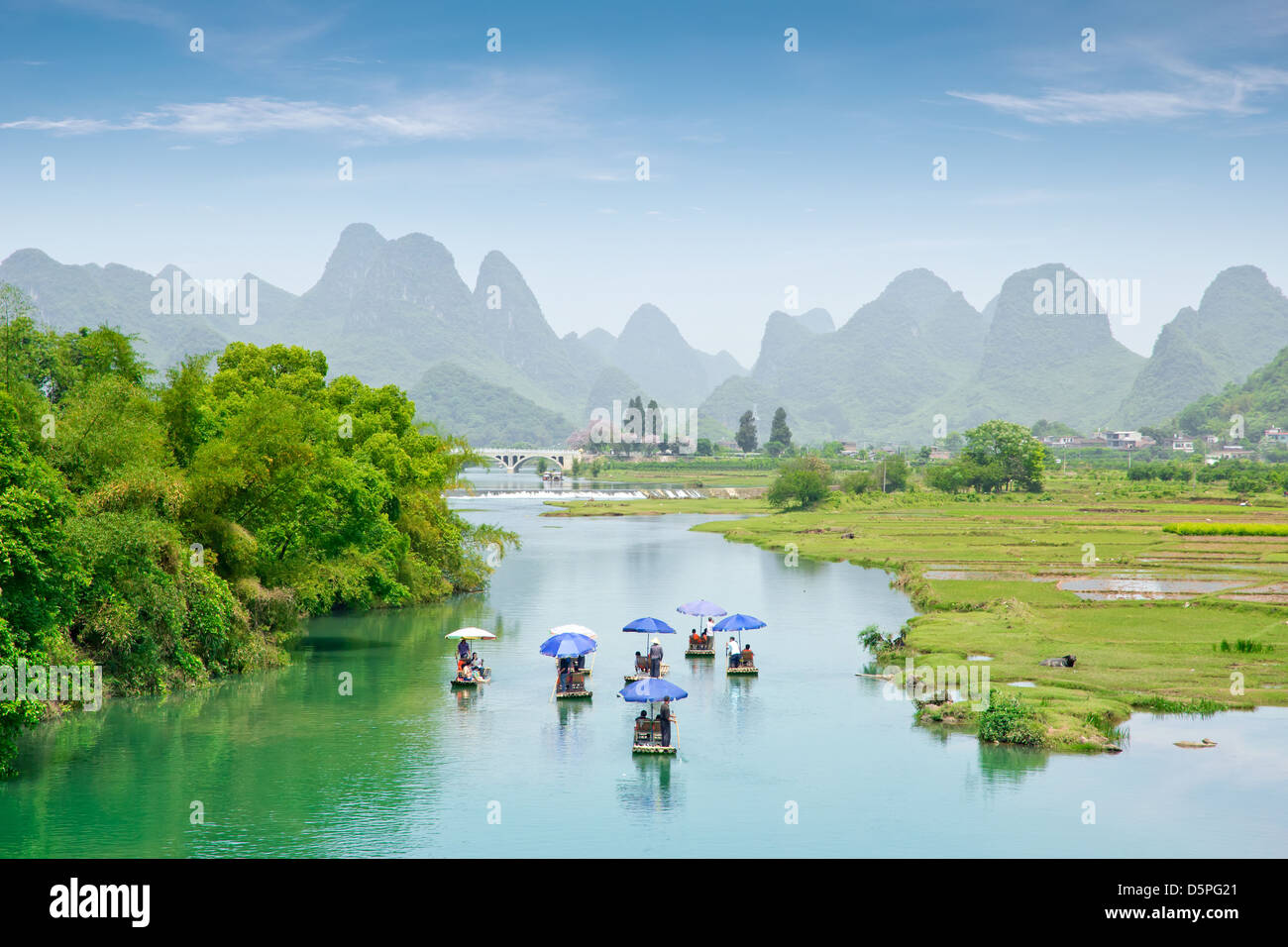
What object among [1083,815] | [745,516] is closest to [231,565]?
[1083,815]

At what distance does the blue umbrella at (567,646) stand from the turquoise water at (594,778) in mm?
2138

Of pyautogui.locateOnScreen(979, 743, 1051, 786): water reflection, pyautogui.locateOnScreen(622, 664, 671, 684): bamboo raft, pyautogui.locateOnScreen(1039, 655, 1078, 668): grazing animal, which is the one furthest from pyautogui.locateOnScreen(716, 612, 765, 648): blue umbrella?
pyautogui.locateOnScreen(979, 743, 1051, 786): water reflection

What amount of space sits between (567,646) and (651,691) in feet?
22.5

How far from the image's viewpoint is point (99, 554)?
3650cm

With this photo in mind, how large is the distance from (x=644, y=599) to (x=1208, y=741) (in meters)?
38.4

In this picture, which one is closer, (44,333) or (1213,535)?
(44,333)

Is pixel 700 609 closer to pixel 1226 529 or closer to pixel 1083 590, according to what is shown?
pixel 1083 590

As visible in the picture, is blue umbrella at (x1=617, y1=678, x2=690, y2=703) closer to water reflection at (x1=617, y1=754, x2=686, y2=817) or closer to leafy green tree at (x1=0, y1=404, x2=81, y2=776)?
water reflection at (x1=617, y1=754, x2=686, y2=817)

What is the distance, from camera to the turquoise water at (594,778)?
2747 centimetres

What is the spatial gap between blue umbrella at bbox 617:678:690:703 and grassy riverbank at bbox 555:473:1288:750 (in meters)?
9.92

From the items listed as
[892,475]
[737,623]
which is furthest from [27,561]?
[892,475]

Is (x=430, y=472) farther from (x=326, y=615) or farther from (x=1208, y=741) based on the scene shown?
(x=1208, y=741)

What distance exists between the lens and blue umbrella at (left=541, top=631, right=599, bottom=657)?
40562 mm

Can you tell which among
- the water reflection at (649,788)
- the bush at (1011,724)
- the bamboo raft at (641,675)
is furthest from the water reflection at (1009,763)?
the bamboo raft at (641,675)
